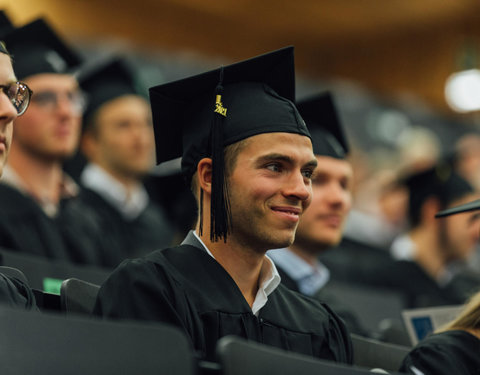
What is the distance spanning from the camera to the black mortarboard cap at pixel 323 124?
383 centimetres

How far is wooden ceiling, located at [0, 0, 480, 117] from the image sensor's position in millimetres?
8367

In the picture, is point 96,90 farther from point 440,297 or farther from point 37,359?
point 37,359

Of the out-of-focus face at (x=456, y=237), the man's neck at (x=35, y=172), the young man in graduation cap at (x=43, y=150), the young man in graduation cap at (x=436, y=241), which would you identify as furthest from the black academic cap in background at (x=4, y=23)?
the out-of-focus face at (x=456, y=237)

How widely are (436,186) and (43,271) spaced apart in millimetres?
3319

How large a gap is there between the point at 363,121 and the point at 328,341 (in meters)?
7.91

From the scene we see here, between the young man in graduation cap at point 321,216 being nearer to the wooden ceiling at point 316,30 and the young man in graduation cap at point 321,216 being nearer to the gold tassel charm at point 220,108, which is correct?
the gold tassel charm at point 220,108

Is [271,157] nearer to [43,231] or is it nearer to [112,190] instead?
[43,231]

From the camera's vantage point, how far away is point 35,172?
4258mm

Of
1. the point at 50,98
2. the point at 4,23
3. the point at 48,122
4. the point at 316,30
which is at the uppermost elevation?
the point at 316,30

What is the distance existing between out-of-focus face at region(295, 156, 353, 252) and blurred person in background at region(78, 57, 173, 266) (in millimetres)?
1786

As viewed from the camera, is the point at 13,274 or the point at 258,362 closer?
the point at 258,362

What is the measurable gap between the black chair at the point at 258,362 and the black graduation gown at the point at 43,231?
8.35 ft

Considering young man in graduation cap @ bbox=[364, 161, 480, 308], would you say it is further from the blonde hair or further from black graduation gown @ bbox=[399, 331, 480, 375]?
black graduation gown @ bbox=[399, 331, 480, 375]

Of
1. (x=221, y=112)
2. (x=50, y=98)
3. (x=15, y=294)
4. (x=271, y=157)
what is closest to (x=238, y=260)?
(x=271, y=157)
